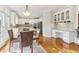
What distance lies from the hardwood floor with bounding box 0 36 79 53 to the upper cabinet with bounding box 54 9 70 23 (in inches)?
12.6

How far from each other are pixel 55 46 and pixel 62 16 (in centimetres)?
52

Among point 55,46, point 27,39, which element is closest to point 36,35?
point 27,39

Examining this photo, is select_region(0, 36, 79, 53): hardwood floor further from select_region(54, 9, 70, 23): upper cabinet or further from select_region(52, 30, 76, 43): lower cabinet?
select_region(54, 9, 70, 23): upper cabinet

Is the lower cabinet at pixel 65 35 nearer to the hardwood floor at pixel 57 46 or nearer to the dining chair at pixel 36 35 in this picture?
A: the hardwood floor at pixel 57 46

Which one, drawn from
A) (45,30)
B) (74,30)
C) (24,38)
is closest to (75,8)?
(74,30)

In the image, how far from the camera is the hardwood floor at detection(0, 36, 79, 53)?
2.19m

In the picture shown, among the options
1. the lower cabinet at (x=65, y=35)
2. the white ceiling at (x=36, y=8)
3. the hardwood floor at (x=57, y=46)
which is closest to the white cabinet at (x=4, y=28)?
the white ceiling at (x=36, y=8)

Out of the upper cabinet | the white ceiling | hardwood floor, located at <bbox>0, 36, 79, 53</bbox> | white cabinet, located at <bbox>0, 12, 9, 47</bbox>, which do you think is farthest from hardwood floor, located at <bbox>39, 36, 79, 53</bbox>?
white cabinet, located at <bbox>0, 12, 9, 47</bbox>

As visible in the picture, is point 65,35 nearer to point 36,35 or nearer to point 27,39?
point 36,35

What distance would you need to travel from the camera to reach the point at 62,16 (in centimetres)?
224

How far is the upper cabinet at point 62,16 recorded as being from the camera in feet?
7.19

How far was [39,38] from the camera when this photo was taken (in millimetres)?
2305
